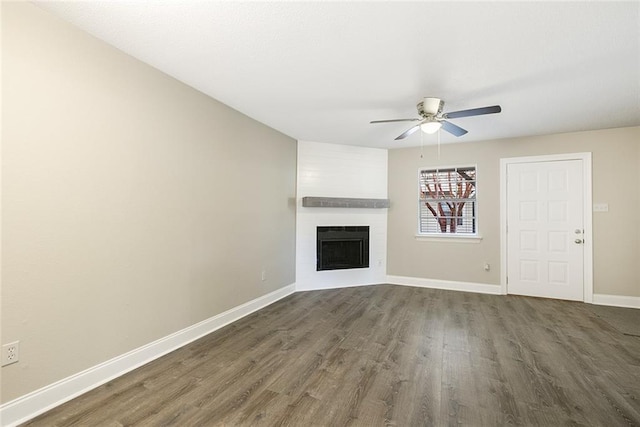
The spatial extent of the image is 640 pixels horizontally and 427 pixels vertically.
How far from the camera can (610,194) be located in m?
4.00

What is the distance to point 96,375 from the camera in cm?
204

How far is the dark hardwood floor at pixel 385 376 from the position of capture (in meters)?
1.76

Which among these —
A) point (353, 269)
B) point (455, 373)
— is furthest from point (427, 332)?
point (353, 269)

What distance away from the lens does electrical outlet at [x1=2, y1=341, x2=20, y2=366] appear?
1.61m

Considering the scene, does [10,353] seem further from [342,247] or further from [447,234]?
[447,234]

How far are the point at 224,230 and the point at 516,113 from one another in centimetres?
373

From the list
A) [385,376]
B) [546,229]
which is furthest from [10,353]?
[546,229]

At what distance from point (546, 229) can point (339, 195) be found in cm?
323

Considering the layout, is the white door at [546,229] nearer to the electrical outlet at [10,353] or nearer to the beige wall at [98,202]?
the beige wall at [98,202]

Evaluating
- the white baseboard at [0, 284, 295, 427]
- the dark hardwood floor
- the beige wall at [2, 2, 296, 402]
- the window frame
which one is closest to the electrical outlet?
the beige wall at [2, 2, 296, 402]

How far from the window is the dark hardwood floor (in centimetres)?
177

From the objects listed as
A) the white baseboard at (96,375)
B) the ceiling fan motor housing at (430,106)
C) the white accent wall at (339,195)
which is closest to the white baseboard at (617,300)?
the white accent wall at (339,195)

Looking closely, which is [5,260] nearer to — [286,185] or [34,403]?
[34,403]

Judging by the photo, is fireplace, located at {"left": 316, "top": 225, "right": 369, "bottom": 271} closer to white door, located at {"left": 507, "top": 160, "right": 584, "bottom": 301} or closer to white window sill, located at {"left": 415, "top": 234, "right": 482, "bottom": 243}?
white window sill, located at {"left": 415, "top": 234, "right": 482, "bottom": 243}
